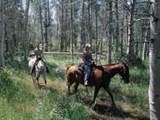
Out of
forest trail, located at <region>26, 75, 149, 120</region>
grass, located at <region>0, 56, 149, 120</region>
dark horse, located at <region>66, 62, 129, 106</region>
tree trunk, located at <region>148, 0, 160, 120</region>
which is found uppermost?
tree trunk, located at <region>148, 0, 160, 120</region>

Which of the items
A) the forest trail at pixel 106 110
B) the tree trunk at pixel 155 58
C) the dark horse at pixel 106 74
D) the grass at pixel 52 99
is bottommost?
the forest trail at pixel 106 110

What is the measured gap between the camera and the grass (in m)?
11.0

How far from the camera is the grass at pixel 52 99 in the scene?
36.2ft

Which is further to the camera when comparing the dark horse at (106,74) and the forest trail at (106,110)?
the dark horse at (106,74)

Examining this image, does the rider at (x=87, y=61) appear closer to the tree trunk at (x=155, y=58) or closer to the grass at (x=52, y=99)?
the grass at (x=52, y=99)

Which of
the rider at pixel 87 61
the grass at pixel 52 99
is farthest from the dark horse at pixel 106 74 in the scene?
the grass at pixel 52 99

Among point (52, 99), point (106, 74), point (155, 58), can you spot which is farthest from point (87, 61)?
point (155, 58)

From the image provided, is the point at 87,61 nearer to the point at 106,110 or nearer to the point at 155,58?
the point at 106,110

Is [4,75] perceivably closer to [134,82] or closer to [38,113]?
[38,113]

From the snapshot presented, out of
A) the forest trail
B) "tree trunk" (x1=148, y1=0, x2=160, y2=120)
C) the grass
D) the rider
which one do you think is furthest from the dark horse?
"tree trunk" (x1=148, y1=0, x2=160, y2=120)

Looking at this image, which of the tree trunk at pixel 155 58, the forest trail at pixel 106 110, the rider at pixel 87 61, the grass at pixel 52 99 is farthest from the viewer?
the rider at pixel 87 61

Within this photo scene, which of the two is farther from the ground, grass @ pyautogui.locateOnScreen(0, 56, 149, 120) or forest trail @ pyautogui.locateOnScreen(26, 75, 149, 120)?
grass @ pyautogui.locateOnScreen(0, 56, 149, 120)

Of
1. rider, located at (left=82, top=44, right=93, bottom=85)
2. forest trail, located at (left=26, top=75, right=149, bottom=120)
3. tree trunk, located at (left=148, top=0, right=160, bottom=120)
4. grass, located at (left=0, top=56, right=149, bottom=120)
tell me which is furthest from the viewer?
rider, located at (left=82, top=44, right=93, bottom=85)

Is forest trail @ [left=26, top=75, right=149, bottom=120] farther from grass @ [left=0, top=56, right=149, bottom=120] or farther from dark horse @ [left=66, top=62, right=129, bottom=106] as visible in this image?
dark horse @ [left=66, top=62, right=129, bottom=106]
